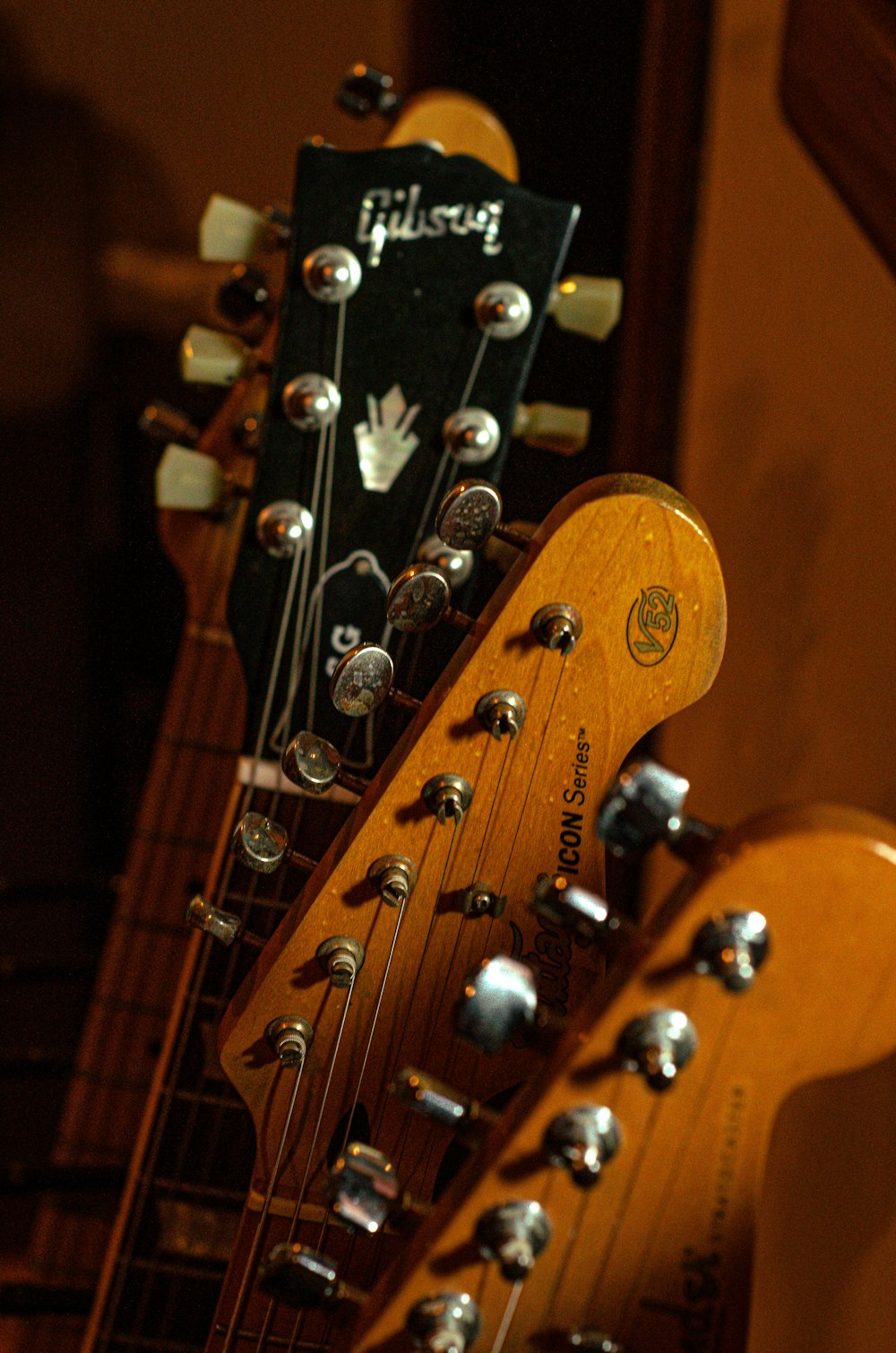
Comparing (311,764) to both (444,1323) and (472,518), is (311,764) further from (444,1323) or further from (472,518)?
(444,1323)

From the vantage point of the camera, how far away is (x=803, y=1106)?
3.37 ft

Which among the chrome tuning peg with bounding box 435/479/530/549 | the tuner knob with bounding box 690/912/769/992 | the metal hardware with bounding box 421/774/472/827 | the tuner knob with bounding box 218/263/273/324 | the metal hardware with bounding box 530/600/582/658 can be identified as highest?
the tuner knob with bounding box 218/263/273/324

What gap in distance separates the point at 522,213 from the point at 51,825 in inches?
39.7

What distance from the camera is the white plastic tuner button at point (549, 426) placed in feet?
2.67

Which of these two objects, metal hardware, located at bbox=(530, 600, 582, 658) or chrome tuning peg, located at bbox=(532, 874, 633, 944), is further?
metal hardware, located at bbox=(530, 600, 582, 658)

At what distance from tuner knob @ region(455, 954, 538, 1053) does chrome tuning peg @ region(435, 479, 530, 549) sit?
226 mm

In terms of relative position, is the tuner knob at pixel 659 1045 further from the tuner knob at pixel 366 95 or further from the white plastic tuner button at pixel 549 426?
the tuner knob at pixel 366 95

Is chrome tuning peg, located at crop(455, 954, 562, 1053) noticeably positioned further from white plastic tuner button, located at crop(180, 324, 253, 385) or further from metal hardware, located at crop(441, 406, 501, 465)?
white plastic tuner button, located at crop(180, 324, 253, 385)

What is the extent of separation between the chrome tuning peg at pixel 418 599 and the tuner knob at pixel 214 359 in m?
0.32

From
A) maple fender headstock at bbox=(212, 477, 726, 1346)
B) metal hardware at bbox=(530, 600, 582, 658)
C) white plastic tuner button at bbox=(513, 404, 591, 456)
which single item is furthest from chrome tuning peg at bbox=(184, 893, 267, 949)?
white plastic tuner button at bbox=(513, 404, 591, 456)

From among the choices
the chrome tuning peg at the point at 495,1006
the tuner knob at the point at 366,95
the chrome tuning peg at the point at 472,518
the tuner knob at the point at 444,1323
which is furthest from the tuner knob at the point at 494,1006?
the tuner knob at the point at 366,95

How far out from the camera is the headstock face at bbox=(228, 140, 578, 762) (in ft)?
2.53

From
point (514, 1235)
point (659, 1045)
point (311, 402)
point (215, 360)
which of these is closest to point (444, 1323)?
point (514, 1235)

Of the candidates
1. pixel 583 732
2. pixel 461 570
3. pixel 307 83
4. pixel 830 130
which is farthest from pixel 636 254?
pixel 583 732
